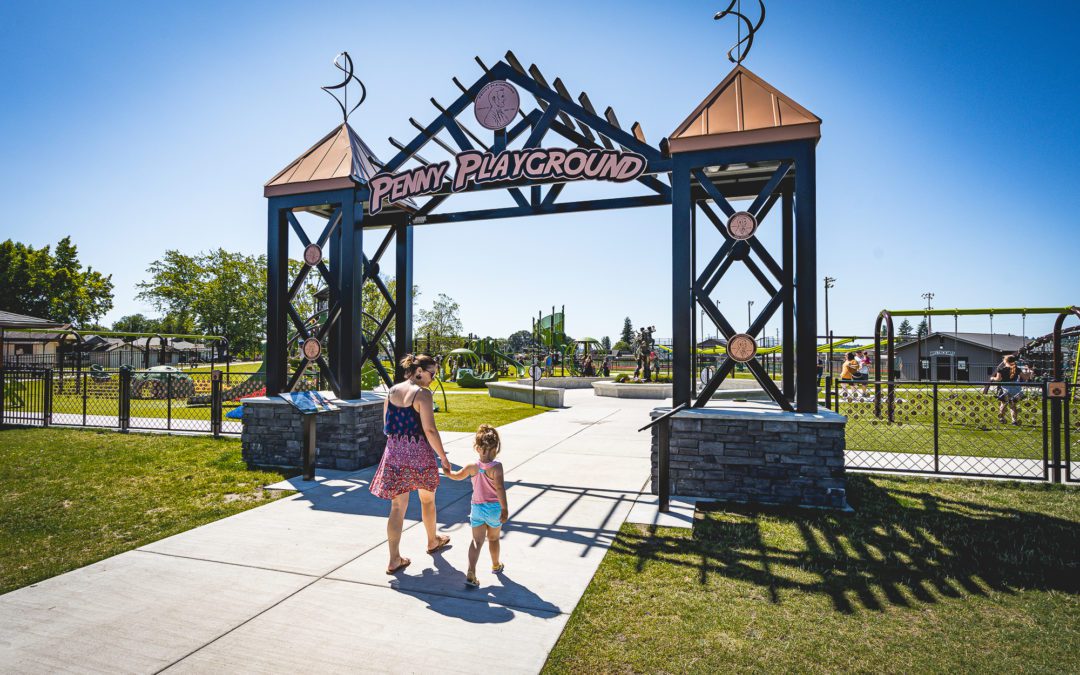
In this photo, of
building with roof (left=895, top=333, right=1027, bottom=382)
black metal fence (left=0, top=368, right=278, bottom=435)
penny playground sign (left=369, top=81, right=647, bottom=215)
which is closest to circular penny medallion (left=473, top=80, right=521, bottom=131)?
penny playground sign (left=369, top=81, right=647, bottom=215)

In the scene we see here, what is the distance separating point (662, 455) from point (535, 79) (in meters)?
5.49

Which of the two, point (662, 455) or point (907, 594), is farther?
point (662, 455)

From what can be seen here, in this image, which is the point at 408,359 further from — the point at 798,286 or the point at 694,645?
the point at 798,286

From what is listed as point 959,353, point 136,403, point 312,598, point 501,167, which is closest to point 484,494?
point 312,598

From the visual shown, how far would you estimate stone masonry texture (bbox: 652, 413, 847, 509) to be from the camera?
621cm

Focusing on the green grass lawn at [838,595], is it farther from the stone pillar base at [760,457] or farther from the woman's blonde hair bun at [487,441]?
the woman's blonde hair bun at [487,441]

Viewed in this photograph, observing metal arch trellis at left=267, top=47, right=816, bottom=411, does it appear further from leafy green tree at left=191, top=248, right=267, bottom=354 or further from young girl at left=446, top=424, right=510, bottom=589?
leafy green tree at left=191, top=248, right=267, bottom=354

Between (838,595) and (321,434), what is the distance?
276 inches

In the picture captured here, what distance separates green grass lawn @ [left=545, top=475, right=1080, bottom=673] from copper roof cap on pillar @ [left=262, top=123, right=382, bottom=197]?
676 cm

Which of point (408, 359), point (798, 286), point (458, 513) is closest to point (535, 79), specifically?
point (798, 286)

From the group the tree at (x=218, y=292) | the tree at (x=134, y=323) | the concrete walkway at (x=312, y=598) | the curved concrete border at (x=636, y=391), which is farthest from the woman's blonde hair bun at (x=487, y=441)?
the tree at (x=134, y=323)

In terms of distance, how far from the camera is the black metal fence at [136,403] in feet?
39.8

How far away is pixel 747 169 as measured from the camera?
7352 mm

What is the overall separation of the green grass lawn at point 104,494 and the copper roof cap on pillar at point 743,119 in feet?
22.5
